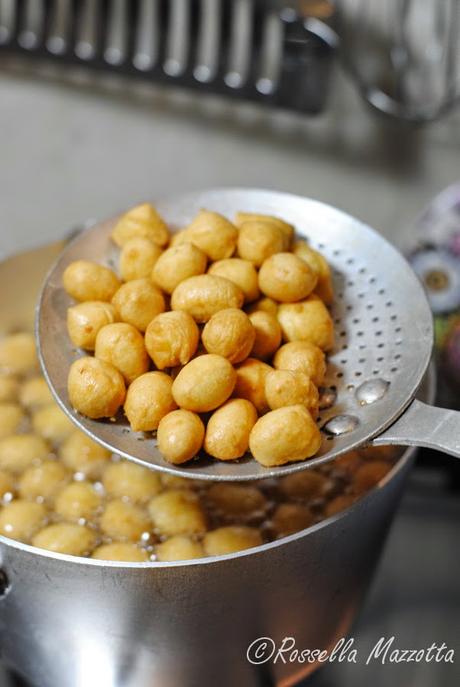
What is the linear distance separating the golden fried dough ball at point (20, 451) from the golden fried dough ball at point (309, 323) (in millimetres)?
241

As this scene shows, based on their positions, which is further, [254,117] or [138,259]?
[254,117]

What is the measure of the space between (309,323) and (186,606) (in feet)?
0.76

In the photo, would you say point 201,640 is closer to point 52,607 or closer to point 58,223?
point 52,607

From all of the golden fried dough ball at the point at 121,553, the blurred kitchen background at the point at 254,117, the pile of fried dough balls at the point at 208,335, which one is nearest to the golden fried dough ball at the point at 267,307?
the pile of fried dough balls at the point at 208,335

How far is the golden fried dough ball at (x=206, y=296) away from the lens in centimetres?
67

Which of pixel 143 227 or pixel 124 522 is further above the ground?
pixel 143 227

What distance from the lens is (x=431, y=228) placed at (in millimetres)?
1108

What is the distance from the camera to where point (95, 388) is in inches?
24.6

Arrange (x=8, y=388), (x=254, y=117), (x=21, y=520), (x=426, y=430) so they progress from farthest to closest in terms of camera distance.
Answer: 1. (x=254, y=117)
2. (x=8, y=388)
3. (x=21, y=520)
4. (x=426, y=430)

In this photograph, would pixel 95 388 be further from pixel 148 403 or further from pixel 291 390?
pixel 291 390

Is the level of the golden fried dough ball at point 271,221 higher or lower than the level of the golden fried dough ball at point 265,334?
higher

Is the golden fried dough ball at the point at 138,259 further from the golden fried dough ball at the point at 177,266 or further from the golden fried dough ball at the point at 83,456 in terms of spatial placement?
the golden fried dough ball at the point at 83,456

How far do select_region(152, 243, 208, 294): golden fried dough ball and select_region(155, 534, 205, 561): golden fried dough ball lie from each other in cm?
20

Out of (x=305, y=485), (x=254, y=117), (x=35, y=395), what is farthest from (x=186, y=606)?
(x=254, y=117)
